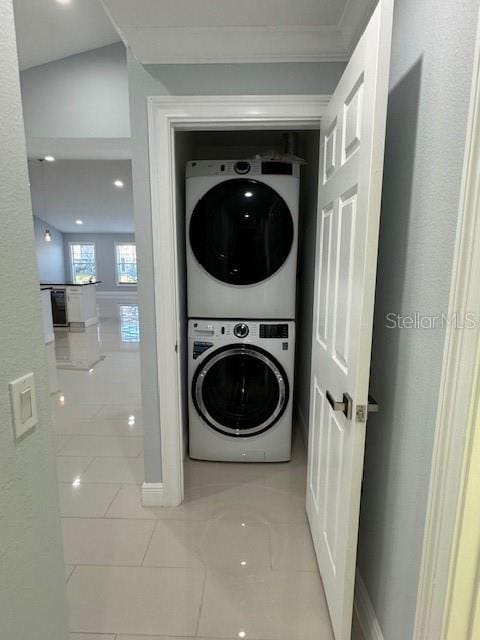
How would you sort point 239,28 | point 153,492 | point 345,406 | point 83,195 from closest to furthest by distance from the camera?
point 345,406 → point 239,28 → point 153,492 → point 83,195

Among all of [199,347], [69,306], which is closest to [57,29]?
[199,347]

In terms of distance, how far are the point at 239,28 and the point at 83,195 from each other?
807cm

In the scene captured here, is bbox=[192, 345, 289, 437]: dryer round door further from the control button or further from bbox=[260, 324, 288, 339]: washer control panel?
the control button

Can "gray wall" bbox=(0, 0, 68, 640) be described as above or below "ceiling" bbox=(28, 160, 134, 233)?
below

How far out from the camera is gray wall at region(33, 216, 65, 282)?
33.1ft

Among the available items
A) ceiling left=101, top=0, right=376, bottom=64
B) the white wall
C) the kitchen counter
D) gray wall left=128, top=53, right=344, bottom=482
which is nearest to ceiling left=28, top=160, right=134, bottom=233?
the kitchen counter

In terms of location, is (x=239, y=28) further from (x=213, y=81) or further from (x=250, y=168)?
(x=250, y=168)

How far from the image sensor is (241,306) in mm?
2471

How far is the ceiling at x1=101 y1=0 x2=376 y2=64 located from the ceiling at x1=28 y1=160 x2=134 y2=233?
18.4 ft

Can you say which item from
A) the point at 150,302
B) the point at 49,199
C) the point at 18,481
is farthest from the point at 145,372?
the point at 49,199

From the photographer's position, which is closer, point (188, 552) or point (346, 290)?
point (346, 290)

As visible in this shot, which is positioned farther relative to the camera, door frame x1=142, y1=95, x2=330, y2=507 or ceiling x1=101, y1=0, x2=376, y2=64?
door frame x1=142, y1=95, x2=330, y2=507

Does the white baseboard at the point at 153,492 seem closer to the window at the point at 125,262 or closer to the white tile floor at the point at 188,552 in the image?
the white tile floor at the point at 188,552

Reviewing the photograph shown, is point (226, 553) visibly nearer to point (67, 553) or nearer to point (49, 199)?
point (67, 553)
